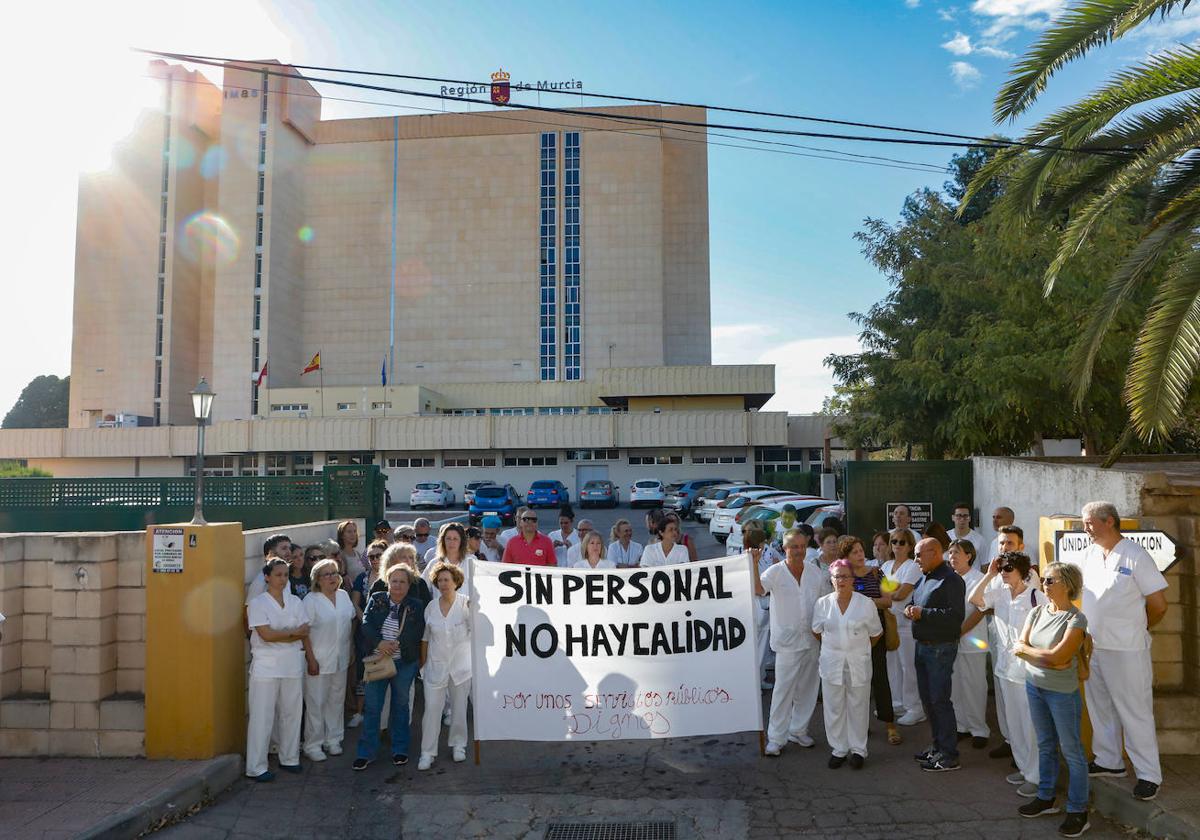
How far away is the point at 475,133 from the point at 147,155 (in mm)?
25863

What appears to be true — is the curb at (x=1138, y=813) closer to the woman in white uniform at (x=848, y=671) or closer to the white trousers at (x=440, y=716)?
the woman in white uniform at (x=848, y=671)

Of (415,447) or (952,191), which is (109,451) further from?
(952,191)

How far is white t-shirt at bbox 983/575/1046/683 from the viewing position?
5.91 m

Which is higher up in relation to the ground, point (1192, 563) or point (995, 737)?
point (1192, 563)

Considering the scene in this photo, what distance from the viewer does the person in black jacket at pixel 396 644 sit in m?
6.54

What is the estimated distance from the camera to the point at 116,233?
64375mm

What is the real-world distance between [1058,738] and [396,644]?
4876 mm

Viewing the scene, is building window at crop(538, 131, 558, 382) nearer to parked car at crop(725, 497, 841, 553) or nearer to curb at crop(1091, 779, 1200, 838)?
parked car at crop(725, 497, 841, 553)

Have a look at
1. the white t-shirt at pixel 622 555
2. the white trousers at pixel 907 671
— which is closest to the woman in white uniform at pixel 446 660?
the white t-shirt at pixel 622 555

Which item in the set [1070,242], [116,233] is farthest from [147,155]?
[1070,242]

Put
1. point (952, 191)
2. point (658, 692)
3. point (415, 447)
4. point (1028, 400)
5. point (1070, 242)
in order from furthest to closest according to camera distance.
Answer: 1. point (415, 447)
2. point (952, 191)
3. point (1028, 400)
4. point (1070, 242)
5. point (658, 692)

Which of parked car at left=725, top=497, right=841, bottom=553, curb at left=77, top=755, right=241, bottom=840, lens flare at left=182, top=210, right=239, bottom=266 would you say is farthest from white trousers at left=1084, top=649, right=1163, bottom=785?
lens flare at left=182, top=210, right=239, bottom=266

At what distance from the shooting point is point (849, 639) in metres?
6.38

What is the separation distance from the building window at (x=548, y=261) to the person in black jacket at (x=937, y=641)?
56.4 meters
